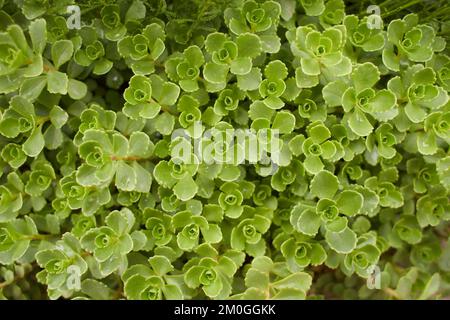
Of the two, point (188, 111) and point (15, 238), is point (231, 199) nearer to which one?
point (188, 111)

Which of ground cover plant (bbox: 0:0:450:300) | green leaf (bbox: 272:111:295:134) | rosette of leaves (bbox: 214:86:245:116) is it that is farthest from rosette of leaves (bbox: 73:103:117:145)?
green leaf (bbox: 272:111:295:134)

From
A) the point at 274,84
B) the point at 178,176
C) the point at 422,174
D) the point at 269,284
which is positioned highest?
the point at 274,84

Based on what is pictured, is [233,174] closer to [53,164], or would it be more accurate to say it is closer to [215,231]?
[215,231]

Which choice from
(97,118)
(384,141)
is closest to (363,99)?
(384,141)

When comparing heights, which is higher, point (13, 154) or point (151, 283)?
point (13, 154)

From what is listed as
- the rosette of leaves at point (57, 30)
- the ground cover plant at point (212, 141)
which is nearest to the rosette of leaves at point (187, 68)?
the ground cover plant at point (212, 141)

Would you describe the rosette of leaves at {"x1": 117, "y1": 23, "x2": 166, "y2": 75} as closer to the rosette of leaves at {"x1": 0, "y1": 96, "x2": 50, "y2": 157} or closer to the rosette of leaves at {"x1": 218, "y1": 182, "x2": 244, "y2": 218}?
the rosette of leaves at {"x1": 0, "y1": 96, "x2": 50, "y2": 157}
